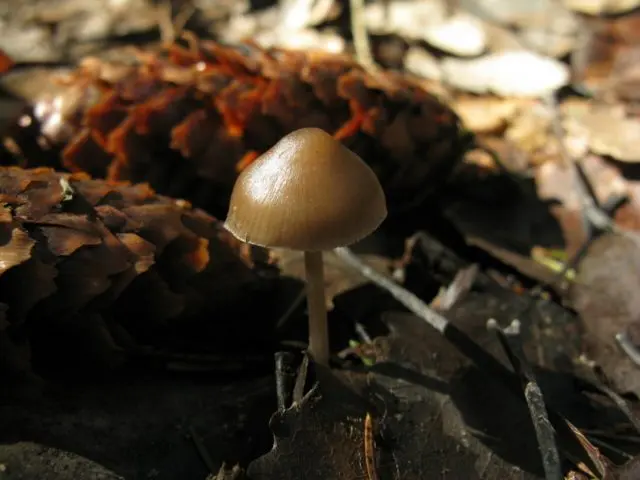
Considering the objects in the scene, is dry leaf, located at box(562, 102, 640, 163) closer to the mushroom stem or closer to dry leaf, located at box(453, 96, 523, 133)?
dry leaf, located at box(453, 96, 523, 133)

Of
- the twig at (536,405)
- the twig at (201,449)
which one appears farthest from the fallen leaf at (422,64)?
the twig at (201,449)

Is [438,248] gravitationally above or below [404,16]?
below

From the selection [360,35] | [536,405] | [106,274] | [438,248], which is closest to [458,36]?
[360,35]

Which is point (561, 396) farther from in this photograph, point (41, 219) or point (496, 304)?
point (41, 219)

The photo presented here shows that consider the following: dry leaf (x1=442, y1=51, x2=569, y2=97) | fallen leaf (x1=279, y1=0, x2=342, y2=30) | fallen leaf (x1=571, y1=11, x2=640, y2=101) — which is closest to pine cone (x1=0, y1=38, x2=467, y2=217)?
dry leaf (x1=442, y1=51, x2=569, y2=97)

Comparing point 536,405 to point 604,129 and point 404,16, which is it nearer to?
point 604,129

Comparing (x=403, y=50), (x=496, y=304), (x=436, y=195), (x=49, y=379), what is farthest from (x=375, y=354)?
(x=403, y=50)
